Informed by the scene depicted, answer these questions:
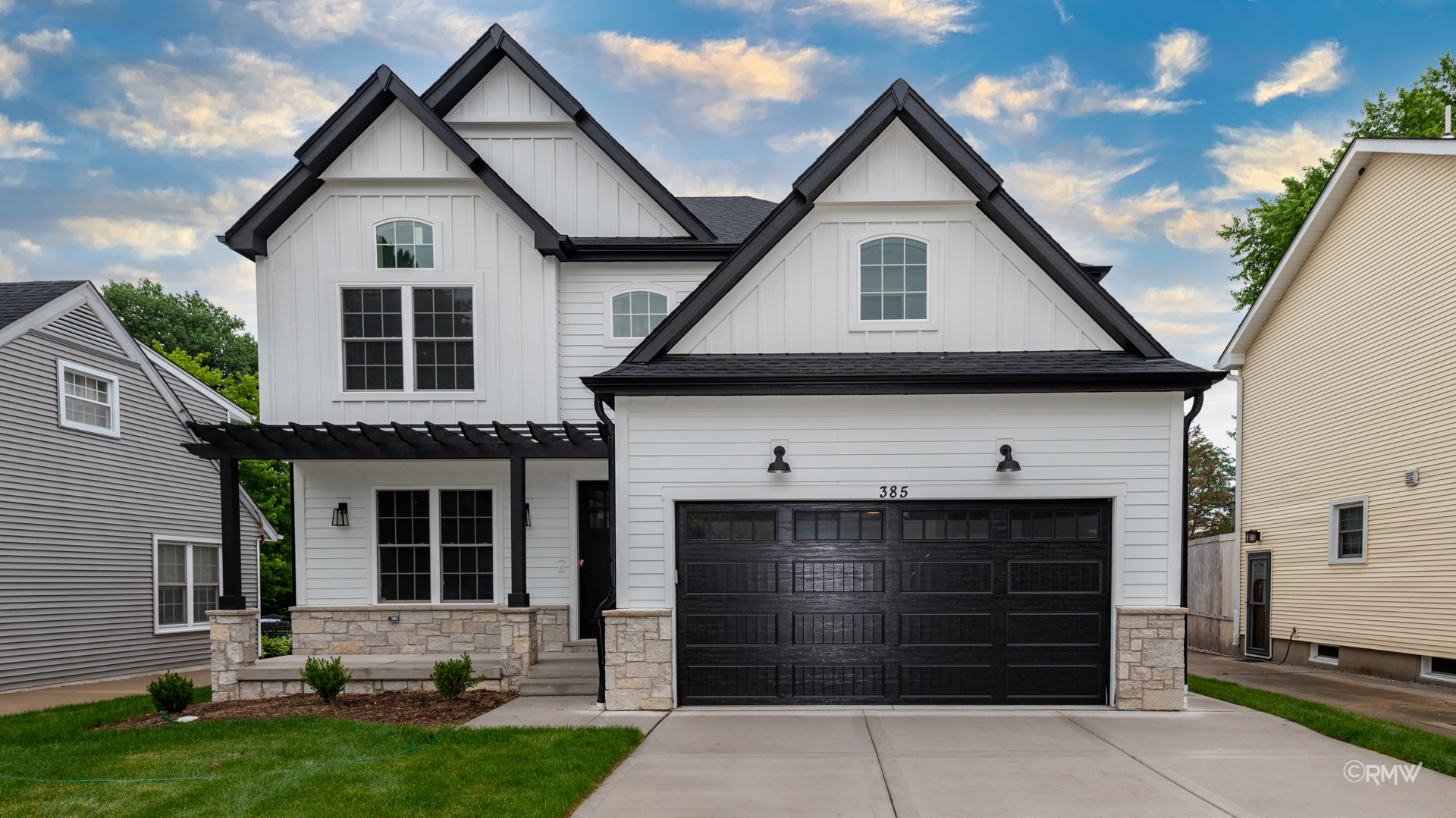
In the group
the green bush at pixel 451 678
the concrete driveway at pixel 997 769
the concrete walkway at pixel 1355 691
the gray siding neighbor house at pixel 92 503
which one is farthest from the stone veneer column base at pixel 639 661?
the gray siding neighbor house at pixel 92 503

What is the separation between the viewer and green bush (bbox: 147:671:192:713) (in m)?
9.41

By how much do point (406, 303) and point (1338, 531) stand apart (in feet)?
51.8

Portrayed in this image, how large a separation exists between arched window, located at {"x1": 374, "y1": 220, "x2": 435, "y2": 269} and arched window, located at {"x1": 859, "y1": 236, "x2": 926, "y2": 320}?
640 cm

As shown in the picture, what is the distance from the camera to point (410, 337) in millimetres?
11961

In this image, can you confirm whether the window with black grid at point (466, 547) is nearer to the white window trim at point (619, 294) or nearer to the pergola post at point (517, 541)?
the pergola post at point (517, 541)

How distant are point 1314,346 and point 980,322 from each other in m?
9.33

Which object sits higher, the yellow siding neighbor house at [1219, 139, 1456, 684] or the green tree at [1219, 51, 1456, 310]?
the green tree at [1219, 51, 1456, 310]

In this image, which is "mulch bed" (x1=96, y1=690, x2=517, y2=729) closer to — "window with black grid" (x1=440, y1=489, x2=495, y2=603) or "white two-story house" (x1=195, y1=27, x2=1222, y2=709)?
"white two-story house" (x1=195, y1=27, x2=1222, y2=709)

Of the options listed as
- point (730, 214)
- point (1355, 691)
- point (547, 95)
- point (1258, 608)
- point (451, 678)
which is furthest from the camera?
point (1258, 608)

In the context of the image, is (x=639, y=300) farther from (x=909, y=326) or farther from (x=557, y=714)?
(x=557, y=714)

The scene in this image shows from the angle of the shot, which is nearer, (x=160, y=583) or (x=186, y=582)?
(x=160, y=583)

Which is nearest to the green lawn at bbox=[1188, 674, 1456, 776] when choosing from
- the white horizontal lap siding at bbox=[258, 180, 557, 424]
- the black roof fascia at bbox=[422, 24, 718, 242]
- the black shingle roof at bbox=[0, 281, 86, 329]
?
the black roof fascia at bbox=[422, 24, 718, 242]

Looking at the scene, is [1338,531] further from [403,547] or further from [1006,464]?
[403,547]

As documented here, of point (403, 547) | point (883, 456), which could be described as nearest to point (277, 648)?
point (403, 547)
